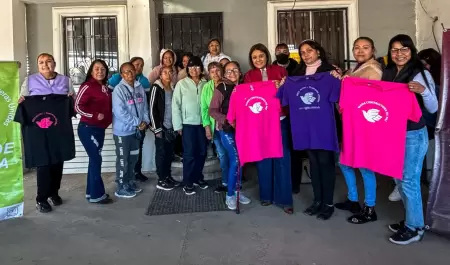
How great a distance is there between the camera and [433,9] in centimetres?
570

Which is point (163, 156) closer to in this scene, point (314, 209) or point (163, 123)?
point (163, 123)

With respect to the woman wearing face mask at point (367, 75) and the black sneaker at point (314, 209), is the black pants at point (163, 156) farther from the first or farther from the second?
the woman wearing face mask at point (367, 75)

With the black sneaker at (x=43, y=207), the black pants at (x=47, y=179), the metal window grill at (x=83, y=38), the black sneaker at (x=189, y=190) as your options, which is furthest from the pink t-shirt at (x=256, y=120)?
the metal window grill at (x=83, y=38)

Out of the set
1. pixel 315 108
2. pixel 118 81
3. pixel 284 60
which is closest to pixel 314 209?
pixel 315 108

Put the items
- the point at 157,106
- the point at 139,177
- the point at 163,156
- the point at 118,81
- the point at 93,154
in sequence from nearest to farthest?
the point at 93,154 → the point at 157,106 → the point at 163,156 → the point at 118,81 → the point at 139,177

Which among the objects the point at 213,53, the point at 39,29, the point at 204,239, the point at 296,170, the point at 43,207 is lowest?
the point at 204,239

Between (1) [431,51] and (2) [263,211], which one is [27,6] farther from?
(1) [431,51]

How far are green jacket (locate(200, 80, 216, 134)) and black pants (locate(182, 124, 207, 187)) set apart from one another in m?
0.22

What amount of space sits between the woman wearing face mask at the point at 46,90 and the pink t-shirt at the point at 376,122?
9.75ft

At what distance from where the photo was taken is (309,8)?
6.30 meters

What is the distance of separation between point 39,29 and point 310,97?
5.07 metres

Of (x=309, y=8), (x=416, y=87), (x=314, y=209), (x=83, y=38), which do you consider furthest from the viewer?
(x=83, y=38)

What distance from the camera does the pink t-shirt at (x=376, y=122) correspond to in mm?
3100

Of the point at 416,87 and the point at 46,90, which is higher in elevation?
the point at 46,90
